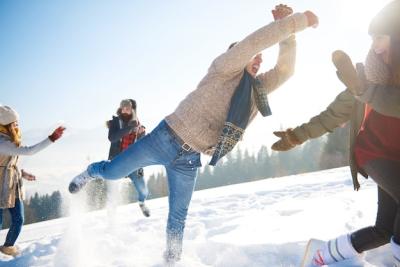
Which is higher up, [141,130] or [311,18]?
[311,18]

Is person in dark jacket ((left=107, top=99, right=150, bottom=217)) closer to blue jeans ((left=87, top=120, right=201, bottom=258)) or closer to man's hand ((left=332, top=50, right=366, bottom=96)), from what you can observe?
blue jeans ((left=87, top=120, right=201, bottom=258))

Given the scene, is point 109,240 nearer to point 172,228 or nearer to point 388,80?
point 172,228

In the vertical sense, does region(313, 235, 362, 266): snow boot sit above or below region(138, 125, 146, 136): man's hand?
below

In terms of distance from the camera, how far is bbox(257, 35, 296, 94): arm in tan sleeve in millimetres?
3254

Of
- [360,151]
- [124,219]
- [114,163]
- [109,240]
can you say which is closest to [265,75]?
[360,151]

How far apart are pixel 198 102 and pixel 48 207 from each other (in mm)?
65487

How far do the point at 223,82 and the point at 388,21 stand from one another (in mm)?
1339

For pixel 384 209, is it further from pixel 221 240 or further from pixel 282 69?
pixel 221 240

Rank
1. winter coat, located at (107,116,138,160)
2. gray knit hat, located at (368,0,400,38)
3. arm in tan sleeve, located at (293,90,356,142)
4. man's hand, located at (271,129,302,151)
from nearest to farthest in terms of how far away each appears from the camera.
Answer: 1. gray knit hat, located at (368,0,400,38)
2. arm in tan sleeve, located at (293,90,356,142)
3. man's hand, located at (271,129,302,151)
4. winter coat, located at (107,116,138,160)

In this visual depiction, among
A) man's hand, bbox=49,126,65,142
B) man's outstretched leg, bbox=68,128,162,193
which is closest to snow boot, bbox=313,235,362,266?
man's outstretched leg, bbox=68,128,162,193

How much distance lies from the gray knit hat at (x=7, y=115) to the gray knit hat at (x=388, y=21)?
421 cm

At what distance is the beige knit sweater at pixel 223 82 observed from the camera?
2.84 metres

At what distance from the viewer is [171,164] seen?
10.7ft

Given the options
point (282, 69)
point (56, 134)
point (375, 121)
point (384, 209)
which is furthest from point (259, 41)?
point (56, 134)
